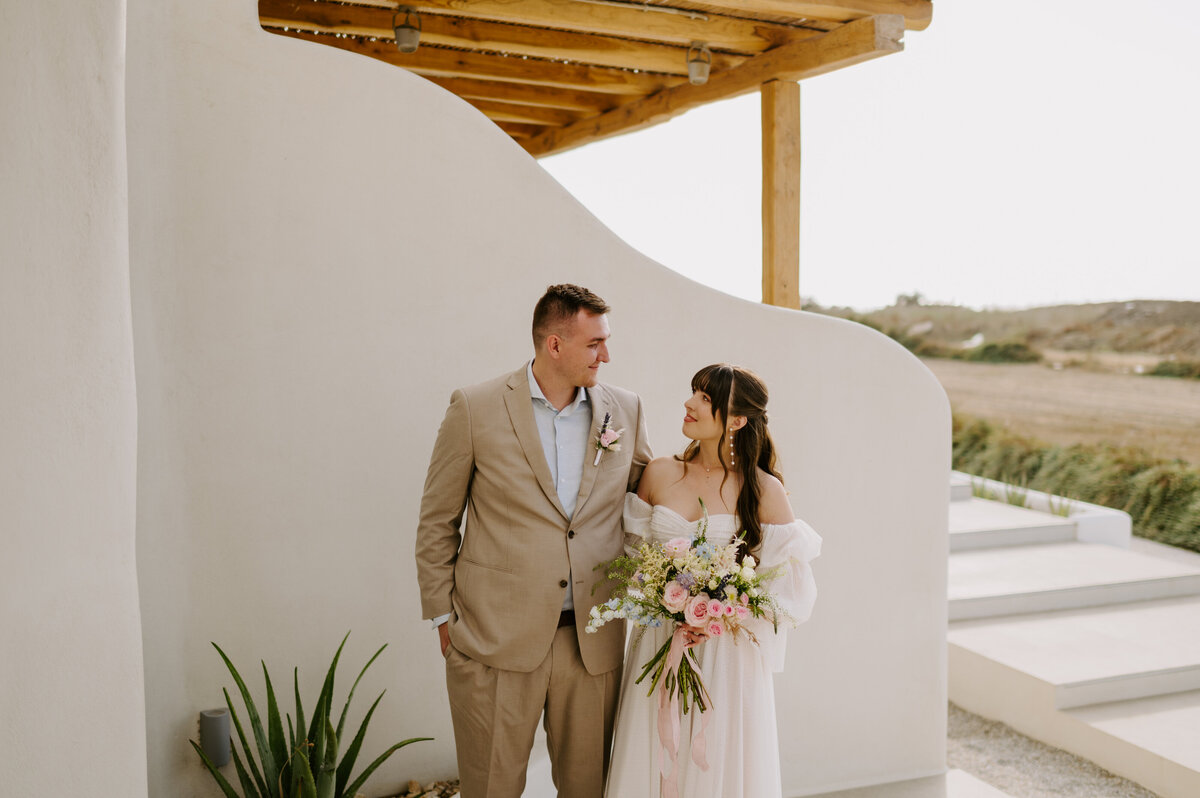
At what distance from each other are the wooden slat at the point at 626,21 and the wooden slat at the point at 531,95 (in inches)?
48.0

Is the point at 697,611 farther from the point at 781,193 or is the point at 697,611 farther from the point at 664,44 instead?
the point at 664,44

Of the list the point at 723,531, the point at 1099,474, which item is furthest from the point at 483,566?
the point at 1099,474

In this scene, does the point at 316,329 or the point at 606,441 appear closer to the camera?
the point at 606,441

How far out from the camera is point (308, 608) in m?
3.55

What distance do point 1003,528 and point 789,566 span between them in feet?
18.9

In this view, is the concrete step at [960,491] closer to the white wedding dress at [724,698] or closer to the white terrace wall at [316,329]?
the white terrace wall at [316,329]

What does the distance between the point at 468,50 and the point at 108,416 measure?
15.6 ft

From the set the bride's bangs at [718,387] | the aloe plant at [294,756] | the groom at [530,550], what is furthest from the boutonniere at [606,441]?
the aloe plant at [294,756]

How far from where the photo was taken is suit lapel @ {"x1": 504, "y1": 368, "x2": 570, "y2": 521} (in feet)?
9.30

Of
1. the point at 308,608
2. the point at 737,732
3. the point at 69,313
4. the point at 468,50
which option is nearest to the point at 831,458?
the point at 737,732

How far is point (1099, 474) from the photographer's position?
1090 centimetres

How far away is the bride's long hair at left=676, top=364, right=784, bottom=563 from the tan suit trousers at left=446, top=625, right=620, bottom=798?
66cm

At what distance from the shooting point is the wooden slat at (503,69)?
6.23 m

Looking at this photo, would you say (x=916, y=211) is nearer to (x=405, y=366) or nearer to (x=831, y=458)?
(x=831, y=458)
